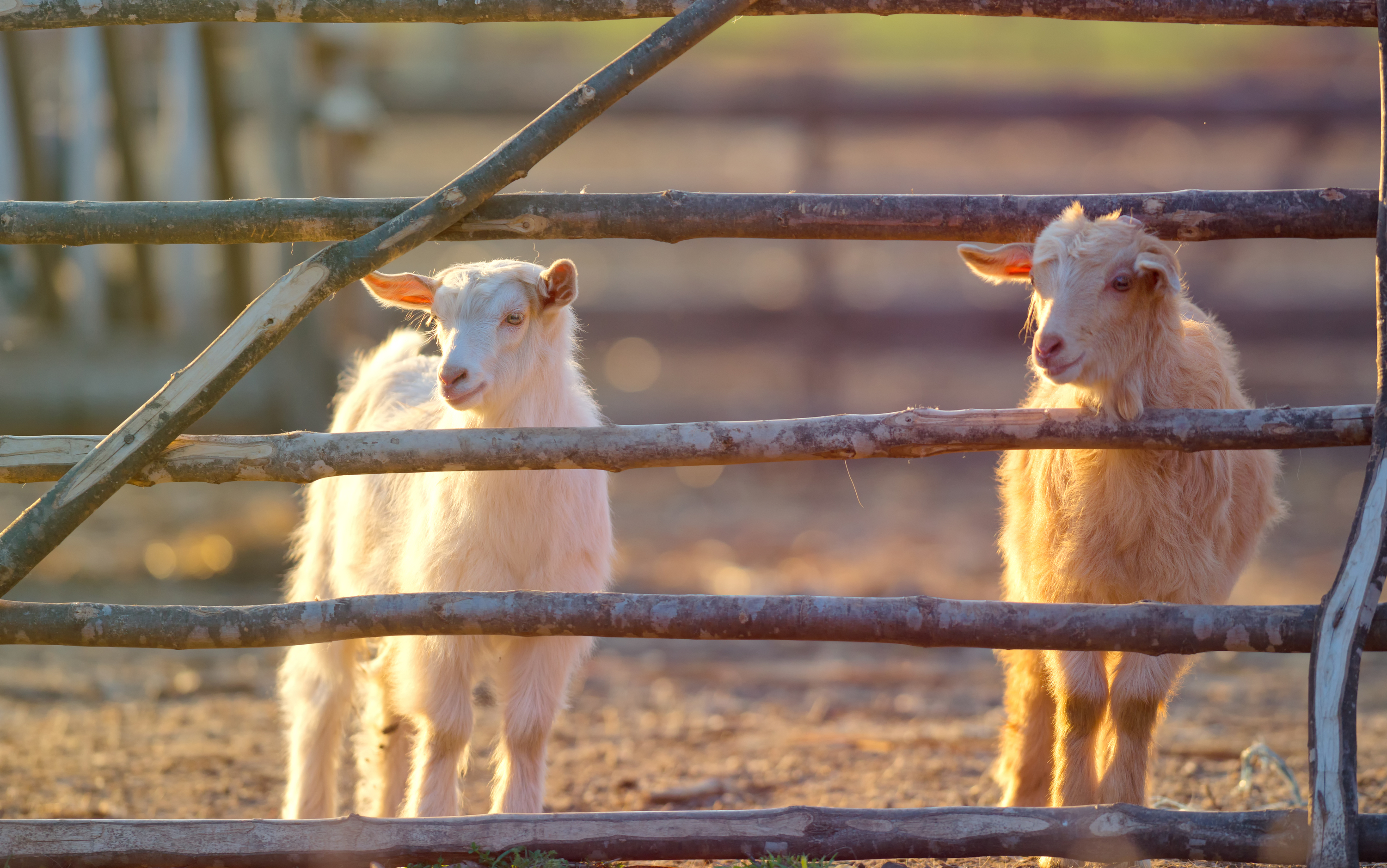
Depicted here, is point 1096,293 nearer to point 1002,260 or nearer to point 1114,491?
point 1002,260

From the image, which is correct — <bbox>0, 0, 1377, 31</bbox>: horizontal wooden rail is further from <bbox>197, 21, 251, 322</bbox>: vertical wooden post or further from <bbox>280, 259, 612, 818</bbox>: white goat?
<bbox>197, 21, 251, 322</bbox>: vertical wooden post

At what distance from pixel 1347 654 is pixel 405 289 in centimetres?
331

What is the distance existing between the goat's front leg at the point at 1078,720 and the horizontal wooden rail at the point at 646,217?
1470mm

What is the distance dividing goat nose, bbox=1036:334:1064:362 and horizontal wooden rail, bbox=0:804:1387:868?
136cm

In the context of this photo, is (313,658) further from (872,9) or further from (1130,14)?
(1130,14)

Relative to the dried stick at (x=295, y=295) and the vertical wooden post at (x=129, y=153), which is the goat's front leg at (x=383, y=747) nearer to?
the dried stick at (x=295, y=295)

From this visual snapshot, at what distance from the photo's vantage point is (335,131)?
29.6ft

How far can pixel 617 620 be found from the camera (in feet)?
11.7

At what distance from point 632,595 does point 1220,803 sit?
2842 mm

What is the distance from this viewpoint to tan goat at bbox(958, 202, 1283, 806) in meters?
3.69

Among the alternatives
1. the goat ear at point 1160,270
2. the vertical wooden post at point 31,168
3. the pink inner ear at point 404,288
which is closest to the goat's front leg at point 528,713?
the pink inner ear at point 404,288

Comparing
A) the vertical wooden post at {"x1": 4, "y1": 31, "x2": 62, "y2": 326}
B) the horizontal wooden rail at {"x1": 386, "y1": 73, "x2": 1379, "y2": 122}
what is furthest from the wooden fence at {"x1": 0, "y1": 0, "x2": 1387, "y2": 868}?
the horizontal wooden rail at {"x1": 386, "y1": 73, "x2": 1379, "y2": 122}

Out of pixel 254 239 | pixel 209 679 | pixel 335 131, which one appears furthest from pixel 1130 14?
pixel 335 131

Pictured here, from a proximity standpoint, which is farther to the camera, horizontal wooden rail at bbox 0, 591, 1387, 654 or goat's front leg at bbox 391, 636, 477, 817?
goat's front leg at bbox 391, 636, 477, 817
